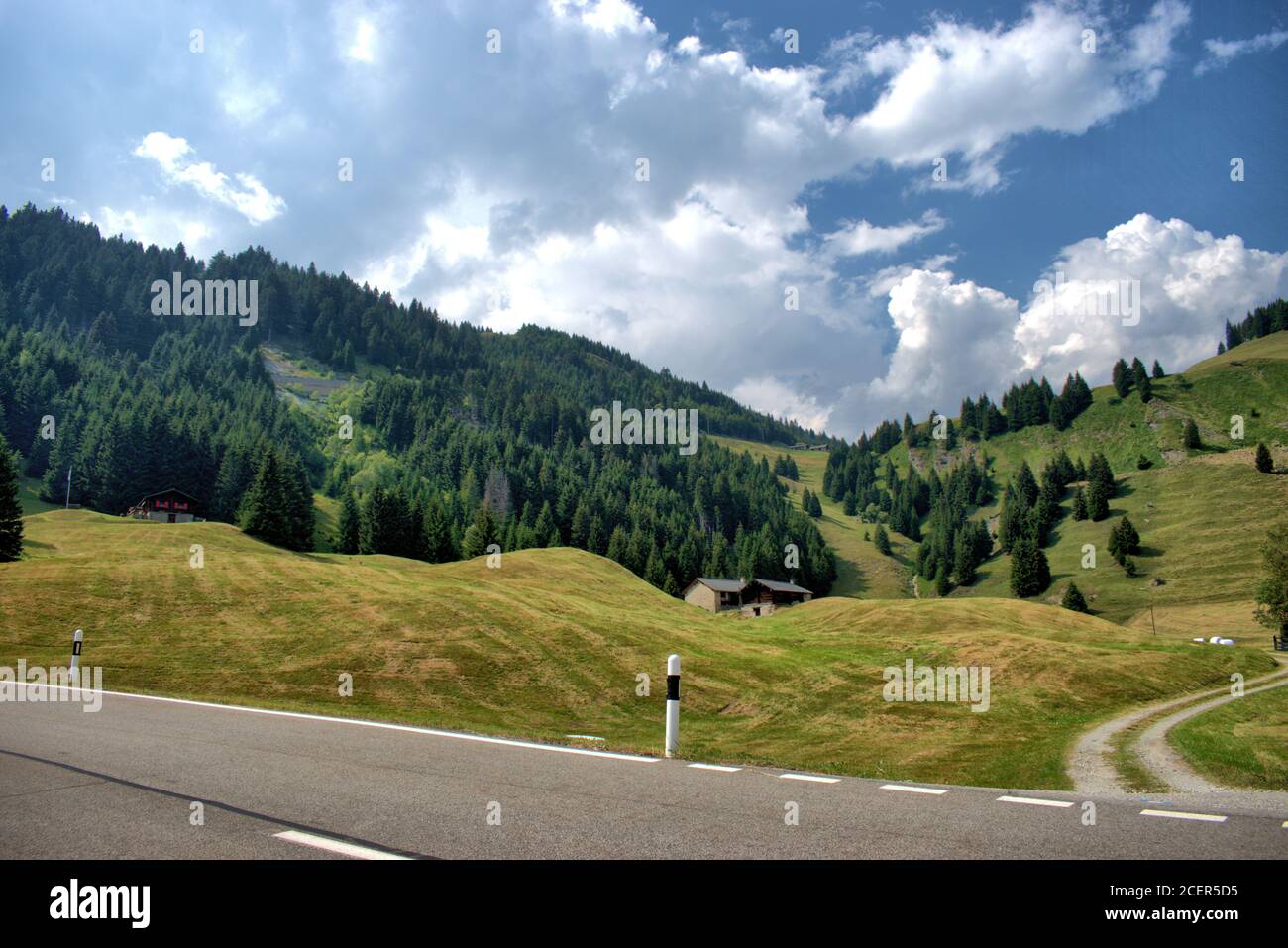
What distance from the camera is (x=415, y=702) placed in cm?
2445

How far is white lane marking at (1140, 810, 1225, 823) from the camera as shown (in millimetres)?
6322

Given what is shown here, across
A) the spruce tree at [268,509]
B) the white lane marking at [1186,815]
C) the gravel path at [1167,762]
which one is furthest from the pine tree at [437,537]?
the white lane marking at [1186,815]

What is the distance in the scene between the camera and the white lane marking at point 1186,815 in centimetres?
632

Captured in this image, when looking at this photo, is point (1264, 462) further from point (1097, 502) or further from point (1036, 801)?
point (1036, 801)

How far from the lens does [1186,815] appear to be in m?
6.57

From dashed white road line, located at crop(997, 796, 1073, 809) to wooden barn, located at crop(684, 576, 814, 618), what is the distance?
116568 mm

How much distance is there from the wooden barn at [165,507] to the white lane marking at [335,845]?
432 feet

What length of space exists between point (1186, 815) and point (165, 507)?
140138 millimetres

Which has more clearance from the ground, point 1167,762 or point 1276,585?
point 1167,762

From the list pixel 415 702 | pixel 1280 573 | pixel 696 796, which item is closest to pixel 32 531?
pixel 415 702

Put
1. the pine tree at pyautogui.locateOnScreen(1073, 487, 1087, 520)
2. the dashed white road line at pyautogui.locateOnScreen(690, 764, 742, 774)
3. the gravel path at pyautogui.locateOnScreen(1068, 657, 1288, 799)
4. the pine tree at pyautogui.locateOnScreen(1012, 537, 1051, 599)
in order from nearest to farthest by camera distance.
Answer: the dashed white road line at pyautogui.locateOnScreen(690, 764, 742, 774), the gravel path at pyautogui.locateOnScreen(1068, 657, 1288, 799), the pine tree at pyautogui.locateOnScreen(1012, 537, 1051, 599), the pine tree at pyautogui.locateOnScreen(1073, 487, 1087, 520)

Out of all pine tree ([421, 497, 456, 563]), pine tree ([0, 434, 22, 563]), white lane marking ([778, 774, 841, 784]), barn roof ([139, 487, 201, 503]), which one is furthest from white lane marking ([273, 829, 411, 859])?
barn roof ([139, 487, 201, 503])

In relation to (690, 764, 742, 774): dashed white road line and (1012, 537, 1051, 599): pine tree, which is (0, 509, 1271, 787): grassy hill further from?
(1012, 537, 1051, 599): pine tree

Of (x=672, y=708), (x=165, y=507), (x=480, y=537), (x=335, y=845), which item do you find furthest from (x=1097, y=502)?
(x=335, y=845)
